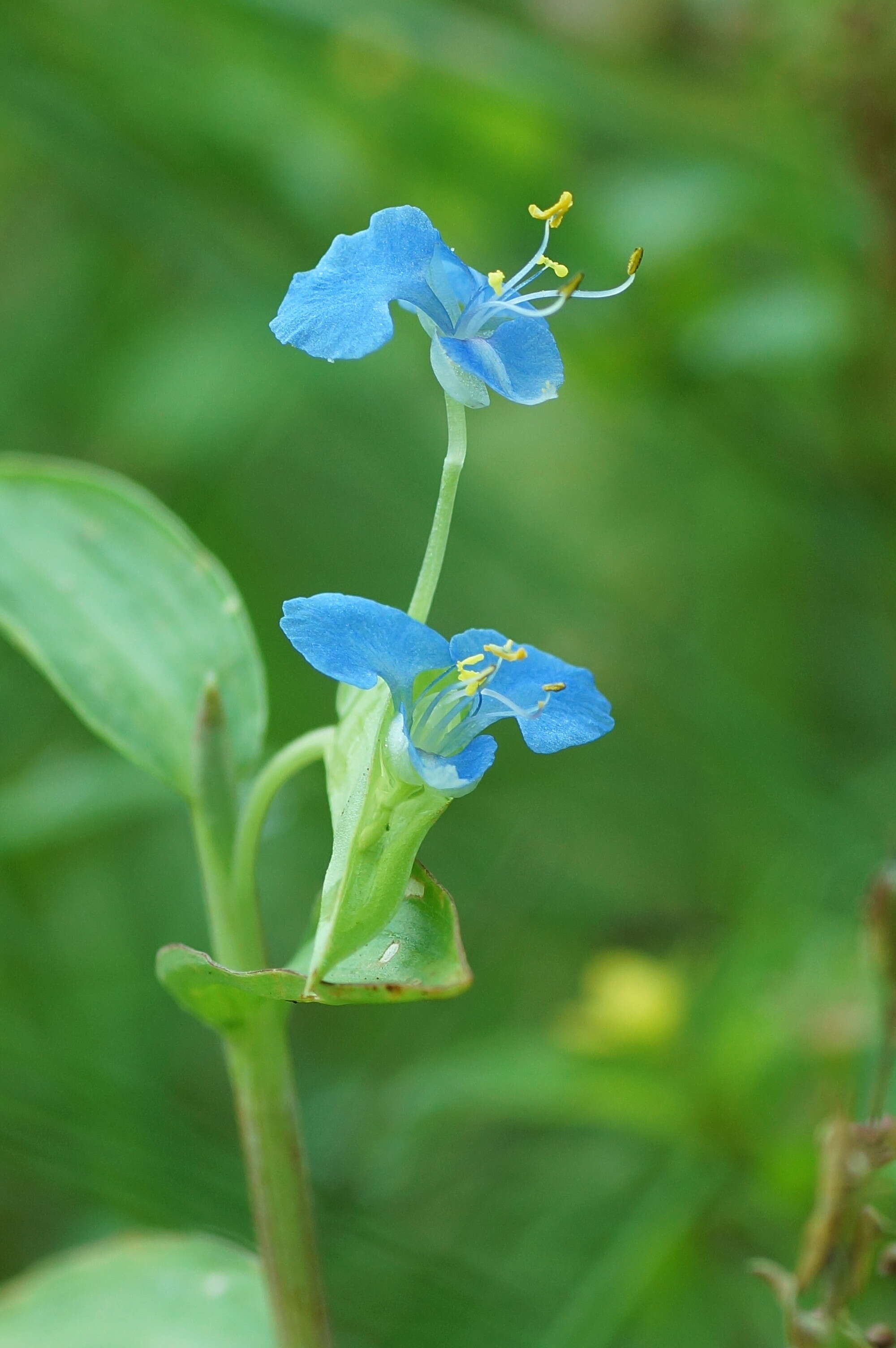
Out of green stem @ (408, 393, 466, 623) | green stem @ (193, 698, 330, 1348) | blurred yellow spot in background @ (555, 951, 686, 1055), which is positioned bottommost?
blurred yellow spot in background @ (555, 951, 686, 1055)

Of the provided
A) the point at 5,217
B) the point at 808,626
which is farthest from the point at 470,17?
the point at 808,626

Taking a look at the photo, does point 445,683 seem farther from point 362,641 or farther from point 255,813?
point 255,813

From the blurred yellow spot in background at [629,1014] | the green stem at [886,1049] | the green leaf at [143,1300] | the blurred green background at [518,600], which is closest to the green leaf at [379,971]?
the green stem at [886,1049]

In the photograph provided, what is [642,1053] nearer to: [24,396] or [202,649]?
[202,649]

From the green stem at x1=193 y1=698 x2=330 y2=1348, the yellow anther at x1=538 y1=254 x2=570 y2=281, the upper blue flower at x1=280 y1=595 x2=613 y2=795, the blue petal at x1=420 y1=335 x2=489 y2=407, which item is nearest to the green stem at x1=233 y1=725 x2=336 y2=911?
the green stem at x1=193 y1=698 x2=330 y2=1348

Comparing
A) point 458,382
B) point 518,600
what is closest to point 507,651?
point 458,382

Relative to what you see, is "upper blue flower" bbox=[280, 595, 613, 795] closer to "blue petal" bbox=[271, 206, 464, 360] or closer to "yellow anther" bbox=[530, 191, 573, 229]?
"blue petal" bbox=[271, 206, 464, 360]

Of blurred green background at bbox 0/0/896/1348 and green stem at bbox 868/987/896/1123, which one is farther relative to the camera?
blurred green background at bbox 0/0/896/1348
